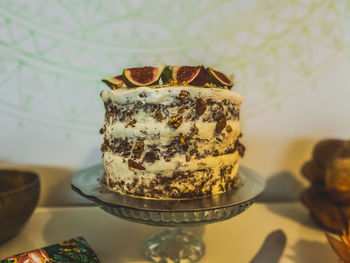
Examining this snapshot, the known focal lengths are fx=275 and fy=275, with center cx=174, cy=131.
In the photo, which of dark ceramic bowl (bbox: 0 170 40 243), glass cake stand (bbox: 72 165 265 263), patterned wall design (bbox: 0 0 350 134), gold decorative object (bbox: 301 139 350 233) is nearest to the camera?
glass cake stand (bbox: 72 165 265 263)

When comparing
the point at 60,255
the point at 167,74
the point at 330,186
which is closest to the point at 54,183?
the point at 60,255

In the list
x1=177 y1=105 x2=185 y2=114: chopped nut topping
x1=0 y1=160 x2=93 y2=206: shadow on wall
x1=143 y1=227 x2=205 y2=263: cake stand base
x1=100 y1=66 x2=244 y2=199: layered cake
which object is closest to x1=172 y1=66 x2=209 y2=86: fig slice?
x1=100 y1=66 x2=244 y2=199: layered cake

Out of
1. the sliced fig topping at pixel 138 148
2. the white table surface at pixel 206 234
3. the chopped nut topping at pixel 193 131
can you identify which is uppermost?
the chopped nut topping at pixel 193 131

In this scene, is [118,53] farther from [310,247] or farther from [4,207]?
[310,247]

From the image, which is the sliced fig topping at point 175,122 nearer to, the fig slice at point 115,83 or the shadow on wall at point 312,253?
the fig slice at point 115,83

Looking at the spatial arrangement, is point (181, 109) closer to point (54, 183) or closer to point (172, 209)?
point (172, 209)

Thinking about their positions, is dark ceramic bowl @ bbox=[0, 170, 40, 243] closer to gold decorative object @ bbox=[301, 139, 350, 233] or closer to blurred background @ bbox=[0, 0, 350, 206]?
blurred background @ bbox=[0, 0, 350, 206]

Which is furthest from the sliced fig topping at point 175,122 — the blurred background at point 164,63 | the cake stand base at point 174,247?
the blurred background at point 164,63
